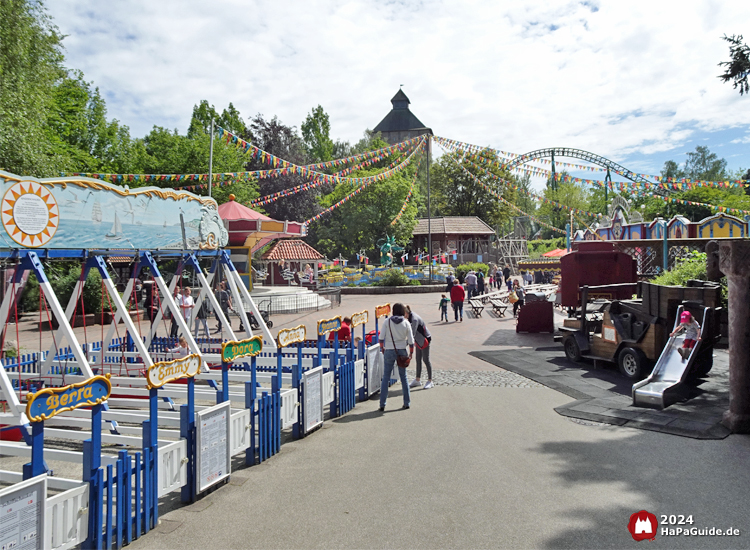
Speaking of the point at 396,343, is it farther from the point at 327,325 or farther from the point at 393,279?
the point at 393,279

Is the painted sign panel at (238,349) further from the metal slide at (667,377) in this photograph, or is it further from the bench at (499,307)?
the bench at (499,307)

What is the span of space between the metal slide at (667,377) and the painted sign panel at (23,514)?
316 inches

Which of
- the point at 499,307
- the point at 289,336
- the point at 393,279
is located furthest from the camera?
the point at 393,279

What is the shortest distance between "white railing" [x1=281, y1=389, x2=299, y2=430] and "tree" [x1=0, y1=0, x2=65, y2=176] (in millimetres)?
15825

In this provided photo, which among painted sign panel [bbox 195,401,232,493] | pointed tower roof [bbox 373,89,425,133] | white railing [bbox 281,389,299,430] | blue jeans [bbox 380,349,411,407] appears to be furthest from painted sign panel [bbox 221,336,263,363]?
pointed tower roof [bbox 373,89,425,133]

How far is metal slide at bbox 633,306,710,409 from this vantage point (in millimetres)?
8562

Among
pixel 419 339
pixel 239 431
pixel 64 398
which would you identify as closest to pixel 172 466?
pixel 239 431

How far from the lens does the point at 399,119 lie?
95.6m

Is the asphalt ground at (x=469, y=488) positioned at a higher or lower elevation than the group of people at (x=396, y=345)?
lower

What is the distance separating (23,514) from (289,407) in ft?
12.1

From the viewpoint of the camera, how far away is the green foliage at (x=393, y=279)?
33.9 m

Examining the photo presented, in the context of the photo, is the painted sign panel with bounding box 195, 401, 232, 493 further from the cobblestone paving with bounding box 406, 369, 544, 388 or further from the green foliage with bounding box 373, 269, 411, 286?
the green foliage with bounding box 373, 269, 411, 286

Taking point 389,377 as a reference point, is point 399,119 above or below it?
above

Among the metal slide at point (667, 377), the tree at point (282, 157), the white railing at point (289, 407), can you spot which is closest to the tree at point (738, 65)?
the metal slide at point (667, 377)
